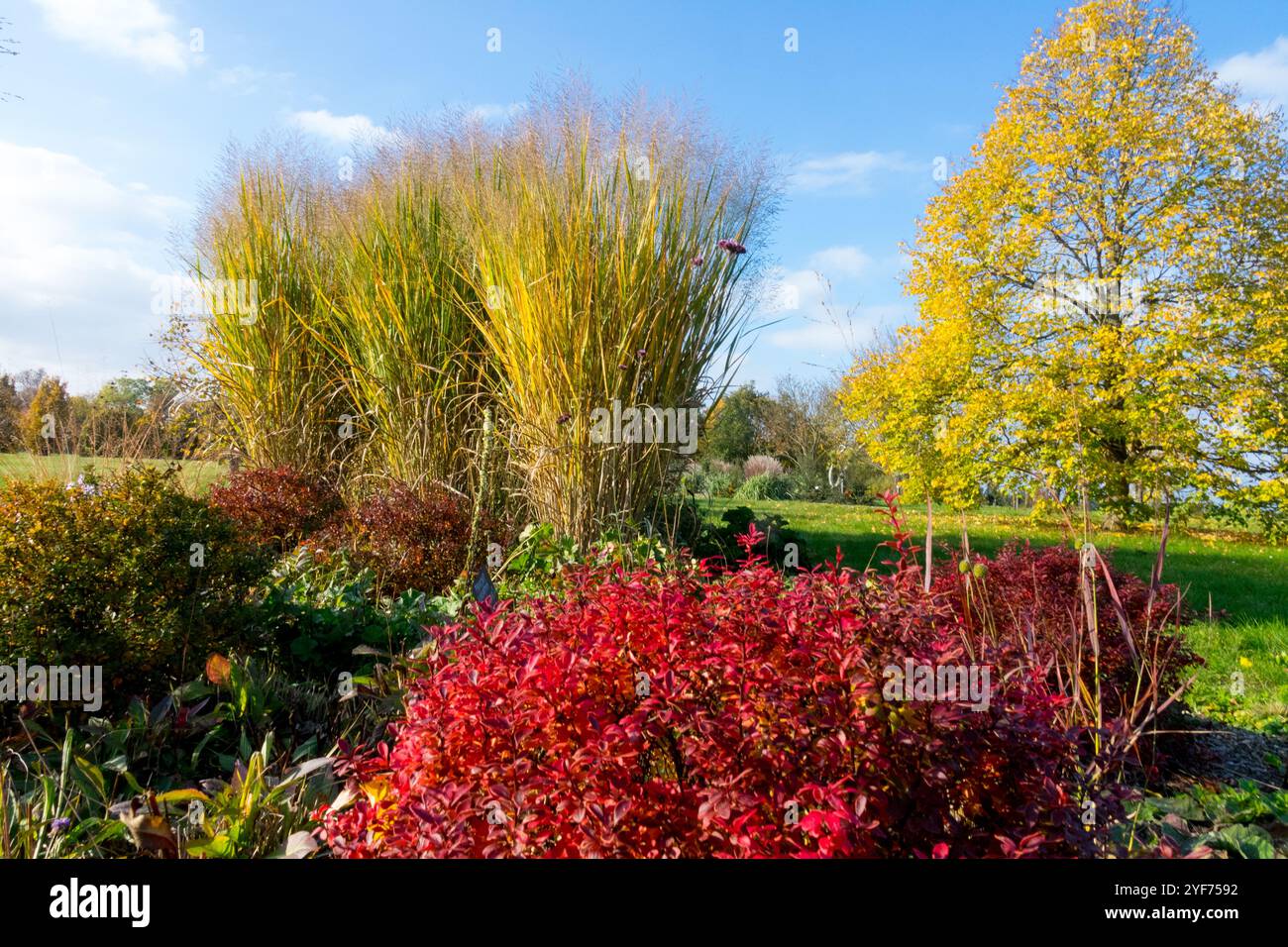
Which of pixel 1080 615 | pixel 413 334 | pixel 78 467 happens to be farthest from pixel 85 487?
pixel 1080 615

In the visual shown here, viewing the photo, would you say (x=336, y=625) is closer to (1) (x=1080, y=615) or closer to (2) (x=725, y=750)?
(2) (x=725, y=750)

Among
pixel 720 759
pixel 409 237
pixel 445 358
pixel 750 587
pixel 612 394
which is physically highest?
pixel 409 237

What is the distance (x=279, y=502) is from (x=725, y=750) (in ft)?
15.5

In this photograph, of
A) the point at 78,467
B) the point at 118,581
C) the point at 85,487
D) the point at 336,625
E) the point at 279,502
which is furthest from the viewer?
the point at 78,467

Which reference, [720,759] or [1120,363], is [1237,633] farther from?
[1120,363]

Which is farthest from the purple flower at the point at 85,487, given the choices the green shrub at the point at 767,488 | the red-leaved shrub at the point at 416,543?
the green shrub at the point at 767,488

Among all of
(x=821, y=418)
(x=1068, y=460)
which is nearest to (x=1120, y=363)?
(x=1068, y=460)

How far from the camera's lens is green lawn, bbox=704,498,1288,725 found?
4222mm

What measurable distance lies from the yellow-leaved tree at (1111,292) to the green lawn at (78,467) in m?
8.72

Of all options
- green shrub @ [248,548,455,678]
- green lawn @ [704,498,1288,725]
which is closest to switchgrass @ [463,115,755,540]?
green lawn @ [704,498,1288,725]

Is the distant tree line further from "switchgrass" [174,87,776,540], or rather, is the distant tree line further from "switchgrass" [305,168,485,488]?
"switchgrass" [305,168,485,488]

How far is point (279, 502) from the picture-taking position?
5.46 m

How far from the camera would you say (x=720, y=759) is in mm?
1465

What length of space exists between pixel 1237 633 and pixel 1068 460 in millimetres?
5512
